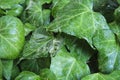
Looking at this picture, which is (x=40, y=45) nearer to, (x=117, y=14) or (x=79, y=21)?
(x=79, y=21)

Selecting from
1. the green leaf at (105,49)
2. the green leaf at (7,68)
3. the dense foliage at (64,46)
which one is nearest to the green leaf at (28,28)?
the dense foliage at (64,46)

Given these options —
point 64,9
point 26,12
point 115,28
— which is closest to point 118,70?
point 115,28

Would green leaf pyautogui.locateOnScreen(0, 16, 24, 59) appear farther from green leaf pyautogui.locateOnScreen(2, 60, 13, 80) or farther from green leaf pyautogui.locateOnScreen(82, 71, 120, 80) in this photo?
green leaf pyautogui.locateOnScreen(82, 71, 120, 80)

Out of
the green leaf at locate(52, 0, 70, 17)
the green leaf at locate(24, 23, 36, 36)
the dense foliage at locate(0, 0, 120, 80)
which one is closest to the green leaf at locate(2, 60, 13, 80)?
the dense foliage at locate(0, 0, 120, 80)

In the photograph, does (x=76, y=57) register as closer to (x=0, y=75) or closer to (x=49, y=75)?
(x=49, y=75)

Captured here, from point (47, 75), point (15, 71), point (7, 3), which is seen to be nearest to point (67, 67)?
point (47, 75)

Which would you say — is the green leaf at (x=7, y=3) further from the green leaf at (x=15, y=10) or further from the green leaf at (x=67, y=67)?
the green leaf at (x=67, y=67)
